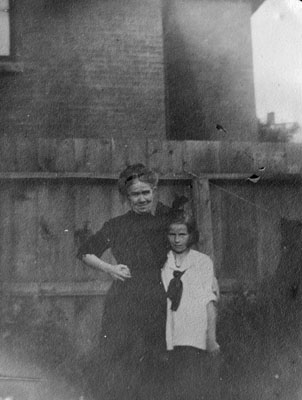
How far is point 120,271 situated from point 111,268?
6 centimetres

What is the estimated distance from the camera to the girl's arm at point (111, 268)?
3760 millimetres

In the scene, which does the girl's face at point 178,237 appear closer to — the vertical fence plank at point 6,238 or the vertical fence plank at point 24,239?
the vertical fence plank at point 24,239

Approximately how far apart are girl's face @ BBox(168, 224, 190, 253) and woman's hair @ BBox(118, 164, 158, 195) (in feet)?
1.09

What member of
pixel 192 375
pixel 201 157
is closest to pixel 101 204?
pixel 201 157

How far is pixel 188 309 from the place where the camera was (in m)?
3.72

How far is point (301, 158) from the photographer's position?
428 cm

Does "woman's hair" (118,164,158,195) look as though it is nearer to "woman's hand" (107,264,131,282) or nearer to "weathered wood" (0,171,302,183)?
"weathered wood" (0,171,302,183)

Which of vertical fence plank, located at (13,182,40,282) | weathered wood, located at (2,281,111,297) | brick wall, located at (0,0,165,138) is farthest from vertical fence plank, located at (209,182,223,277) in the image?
brick wall, located at (0,0,165,138)

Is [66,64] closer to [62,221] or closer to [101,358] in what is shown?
[62,221]

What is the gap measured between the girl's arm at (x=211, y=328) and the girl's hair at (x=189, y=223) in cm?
42

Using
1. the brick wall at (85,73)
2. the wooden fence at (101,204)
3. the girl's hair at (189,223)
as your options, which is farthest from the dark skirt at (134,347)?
the brick wall at (85,73)

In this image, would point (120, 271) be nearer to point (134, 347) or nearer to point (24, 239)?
point (134, 347)

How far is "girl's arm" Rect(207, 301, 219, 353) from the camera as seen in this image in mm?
3735

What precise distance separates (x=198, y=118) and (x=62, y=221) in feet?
11.3
